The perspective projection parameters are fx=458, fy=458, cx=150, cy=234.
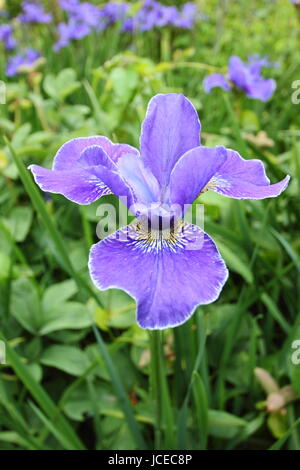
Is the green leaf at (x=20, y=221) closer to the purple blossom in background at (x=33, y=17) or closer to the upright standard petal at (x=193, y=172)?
the upright standard petal at (x=193, y=172)

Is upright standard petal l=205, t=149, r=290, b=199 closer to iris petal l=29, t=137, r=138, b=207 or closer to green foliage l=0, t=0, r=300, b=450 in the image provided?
iris petal l=29, t=137, r=138, b=207

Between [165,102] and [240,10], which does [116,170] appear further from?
[240,10]

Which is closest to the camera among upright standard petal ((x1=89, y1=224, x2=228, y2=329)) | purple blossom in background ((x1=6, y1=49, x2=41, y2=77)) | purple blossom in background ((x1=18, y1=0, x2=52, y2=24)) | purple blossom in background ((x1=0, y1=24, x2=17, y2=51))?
upright standard petal ((x1=89, y1=224, x2=228, y2=329))

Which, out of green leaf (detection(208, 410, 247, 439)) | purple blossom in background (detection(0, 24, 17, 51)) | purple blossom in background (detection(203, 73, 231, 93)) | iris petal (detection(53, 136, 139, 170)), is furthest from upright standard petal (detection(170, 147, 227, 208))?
purple blossom in background (detection(0, 24, 17, 51))

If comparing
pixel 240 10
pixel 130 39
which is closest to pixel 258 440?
pixel 130 39


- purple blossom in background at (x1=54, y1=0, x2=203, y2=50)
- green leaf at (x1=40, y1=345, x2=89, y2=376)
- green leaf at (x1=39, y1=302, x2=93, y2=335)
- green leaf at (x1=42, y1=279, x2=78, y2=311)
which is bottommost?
green leaf at (x1=40, y1=345, x2=89, y2=376)

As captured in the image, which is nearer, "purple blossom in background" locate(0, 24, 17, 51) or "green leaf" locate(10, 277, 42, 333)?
"green leaf" locate(10, 277, 42, 333)

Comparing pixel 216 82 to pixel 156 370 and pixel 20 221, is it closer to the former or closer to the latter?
pixel 20 221

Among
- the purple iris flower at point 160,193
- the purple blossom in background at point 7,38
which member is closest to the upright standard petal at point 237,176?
the purple iris flower at point 160,193
